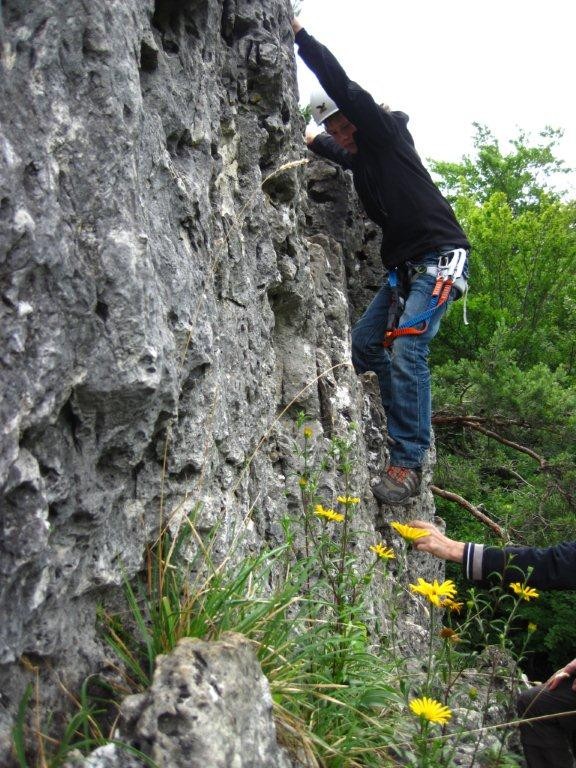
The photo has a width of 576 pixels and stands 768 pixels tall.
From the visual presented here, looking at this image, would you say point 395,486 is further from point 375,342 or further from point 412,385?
point 375,342

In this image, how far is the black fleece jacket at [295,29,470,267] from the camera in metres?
4.99

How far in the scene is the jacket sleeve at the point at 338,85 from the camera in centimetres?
494

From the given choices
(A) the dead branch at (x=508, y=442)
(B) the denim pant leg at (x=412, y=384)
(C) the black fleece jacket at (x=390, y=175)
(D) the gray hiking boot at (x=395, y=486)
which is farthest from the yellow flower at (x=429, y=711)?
(A) the dead branch at (x=508, y=442)

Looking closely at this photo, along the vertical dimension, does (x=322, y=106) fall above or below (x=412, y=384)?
above

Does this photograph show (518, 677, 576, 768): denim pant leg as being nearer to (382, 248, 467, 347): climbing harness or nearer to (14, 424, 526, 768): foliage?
(14, 424, 526, 768): foliage

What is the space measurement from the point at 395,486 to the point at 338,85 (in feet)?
8.87

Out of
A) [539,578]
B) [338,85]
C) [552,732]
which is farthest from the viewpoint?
[338,85]

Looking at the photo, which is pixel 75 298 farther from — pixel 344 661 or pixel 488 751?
pixel 488 751

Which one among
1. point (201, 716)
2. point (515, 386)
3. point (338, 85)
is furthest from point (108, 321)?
point (515, 386)

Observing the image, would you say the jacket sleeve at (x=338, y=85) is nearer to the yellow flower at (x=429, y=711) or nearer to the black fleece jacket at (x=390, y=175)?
the black fleece jacket at (x=390, y=175)

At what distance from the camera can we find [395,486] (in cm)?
508

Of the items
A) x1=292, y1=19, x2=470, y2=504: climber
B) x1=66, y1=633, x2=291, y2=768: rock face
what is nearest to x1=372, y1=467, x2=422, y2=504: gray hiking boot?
x1=292, y1=19, x2=470, y2=504: climber

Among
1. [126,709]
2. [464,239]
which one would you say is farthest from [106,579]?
[464,239]

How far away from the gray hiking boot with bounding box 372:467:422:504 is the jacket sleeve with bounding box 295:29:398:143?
2.40 m
